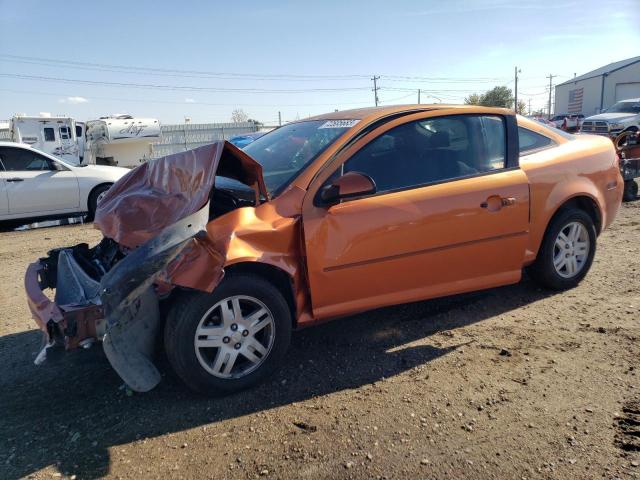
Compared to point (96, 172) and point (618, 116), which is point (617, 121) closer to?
point (618, 116)

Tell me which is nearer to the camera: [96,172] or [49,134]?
[96,172]

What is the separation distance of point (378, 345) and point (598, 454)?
5.41ft

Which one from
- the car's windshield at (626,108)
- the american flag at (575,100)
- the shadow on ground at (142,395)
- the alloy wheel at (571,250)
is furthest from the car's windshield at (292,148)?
the american flag at (575,100)

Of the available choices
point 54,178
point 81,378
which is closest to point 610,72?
point 54,178

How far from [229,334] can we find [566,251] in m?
3.29

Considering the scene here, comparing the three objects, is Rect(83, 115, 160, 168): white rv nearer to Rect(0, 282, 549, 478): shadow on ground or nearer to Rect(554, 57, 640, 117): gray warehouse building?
Rect(0, 282, 549, 478): shadow on ground

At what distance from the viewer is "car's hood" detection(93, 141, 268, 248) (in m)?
3.10

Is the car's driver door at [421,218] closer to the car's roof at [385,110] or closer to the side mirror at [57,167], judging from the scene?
the car's roof at [385,110]

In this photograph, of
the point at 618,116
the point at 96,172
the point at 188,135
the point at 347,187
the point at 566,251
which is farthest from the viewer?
the point at 188,135

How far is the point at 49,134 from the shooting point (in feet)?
Result: 65.0

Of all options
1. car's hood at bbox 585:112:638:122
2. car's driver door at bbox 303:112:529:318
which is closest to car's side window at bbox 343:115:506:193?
car's driver door at bbox 303:112:529:318

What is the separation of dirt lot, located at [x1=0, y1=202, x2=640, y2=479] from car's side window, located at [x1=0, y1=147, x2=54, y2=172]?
635 centimetres

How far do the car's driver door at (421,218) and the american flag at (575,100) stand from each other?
60.7 meters

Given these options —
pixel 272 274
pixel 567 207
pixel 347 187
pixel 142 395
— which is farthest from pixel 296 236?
pixel 567 207
